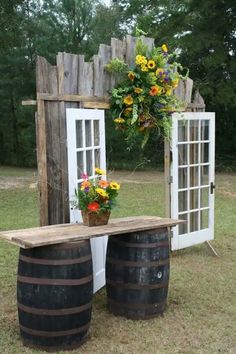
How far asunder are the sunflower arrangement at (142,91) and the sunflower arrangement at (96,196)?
823mm

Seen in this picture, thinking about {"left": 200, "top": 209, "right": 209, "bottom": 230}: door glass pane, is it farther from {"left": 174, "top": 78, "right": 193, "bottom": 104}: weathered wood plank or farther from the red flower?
the red flower

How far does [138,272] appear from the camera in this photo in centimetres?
411

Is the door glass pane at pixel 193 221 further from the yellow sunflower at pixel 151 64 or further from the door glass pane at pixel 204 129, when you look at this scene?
the yellow sunflower at pixel 151 64

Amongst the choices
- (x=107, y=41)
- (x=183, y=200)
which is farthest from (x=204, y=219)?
(x=107, y=41)

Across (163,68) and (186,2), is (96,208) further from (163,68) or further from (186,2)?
(186,2)

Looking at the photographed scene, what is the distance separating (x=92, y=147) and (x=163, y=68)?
1.07 meters

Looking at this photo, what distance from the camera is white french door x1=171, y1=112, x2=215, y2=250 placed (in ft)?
20.3

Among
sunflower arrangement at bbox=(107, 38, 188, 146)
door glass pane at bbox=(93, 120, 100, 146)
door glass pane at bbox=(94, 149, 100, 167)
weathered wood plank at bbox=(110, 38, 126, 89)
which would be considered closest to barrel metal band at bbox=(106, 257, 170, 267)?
door glass pane at bbox=(94, 149, 100, 167)

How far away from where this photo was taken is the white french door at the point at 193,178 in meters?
6.20

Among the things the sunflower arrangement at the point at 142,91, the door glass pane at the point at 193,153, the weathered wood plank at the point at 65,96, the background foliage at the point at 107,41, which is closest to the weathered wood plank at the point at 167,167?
the door glass pane at the point at 193,153

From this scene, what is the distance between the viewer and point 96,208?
407 centimetres

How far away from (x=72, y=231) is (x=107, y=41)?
19038 mm

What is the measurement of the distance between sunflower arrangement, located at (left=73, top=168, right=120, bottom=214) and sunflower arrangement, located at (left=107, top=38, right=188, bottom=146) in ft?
2.70

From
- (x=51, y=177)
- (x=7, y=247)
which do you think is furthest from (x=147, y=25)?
(x=51, y=177)
